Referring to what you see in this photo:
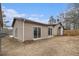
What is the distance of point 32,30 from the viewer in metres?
4.67

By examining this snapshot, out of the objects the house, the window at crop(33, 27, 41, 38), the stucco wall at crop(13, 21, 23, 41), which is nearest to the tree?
the house

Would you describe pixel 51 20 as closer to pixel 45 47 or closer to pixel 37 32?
pixel 37 32

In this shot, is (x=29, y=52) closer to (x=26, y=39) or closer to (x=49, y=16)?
(x=26, y=39)

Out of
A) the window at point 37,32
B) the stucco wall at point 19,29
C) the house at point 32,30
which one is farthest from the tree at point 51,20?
the stucco wall at point 19,29

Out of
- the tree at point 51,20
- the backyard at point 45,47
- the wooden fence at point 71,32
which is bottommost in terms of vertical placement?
the backyard at point 45,47

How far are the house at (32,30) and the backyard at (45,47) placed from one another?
67 millimetres

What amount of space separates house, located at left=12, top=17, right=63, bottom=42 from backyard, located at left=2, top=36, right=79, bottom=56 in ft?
0.22

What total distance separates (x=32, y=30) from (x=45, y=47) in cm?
28

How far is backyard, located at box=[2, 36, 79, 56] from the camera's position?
4652mm

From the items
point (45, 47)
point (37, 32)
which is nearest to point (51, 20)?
point (37, 32)

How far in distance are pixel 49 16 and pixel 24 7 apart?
0.35 m

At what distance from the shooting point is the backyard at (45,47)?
4.65 metres

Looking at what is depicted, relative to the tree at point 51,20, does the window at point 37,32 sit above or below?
below

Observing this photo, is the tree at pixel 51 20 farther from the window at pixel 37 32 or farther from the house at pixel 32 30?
the window at pixel 37 32
